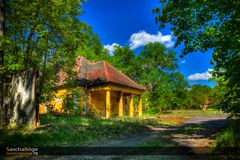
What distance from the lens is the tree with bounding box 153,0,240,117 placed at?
8.14m

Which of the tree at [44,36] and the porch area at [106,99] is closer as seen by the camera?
the tree at [44,36]

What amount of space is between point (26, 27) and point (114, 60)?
110 ft

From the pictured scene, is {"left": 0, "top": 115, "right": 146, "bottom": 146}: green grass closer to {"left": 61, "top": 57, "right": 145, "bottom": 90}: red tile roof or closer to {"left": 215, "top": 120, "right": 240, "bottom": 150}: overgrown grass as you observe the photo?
{"left": 215, "top": 120, "right": 240, "bottom": 150}: overgrown grass

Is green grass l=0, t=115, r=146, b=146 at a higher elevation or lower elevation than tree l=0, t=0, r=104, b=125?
lower

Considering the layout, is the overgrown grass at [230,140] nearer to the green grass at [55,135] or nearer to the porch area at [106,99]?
the green grass at [55,135]

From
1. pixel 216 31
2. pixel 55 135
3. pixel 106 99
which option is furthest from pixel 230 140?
pixel 106 99

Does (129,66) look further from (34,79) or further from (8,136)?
(8,136)

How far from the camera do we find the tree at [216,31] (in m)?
8.14

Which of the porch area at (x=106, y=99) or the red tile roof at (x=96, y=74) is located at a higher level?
the red tile roof at (x=96, y=74)

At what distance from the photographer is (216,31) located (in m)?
10.6

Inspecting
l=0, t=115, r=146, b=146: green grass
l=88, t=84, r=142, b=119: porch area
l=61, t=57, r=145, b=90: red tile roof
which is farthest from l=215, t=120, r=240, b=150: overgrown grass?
l=61, t=57, r=145, b=90: red tile roof

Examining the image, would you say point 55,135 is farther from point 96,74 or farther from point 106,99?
point 96,74

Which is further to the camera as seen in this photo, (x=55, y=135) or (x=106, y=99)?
(x=106, y=99)

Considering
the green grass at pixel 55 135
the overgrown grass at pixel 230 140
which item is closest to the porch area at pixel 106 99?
the green grass at pixel 55 135
